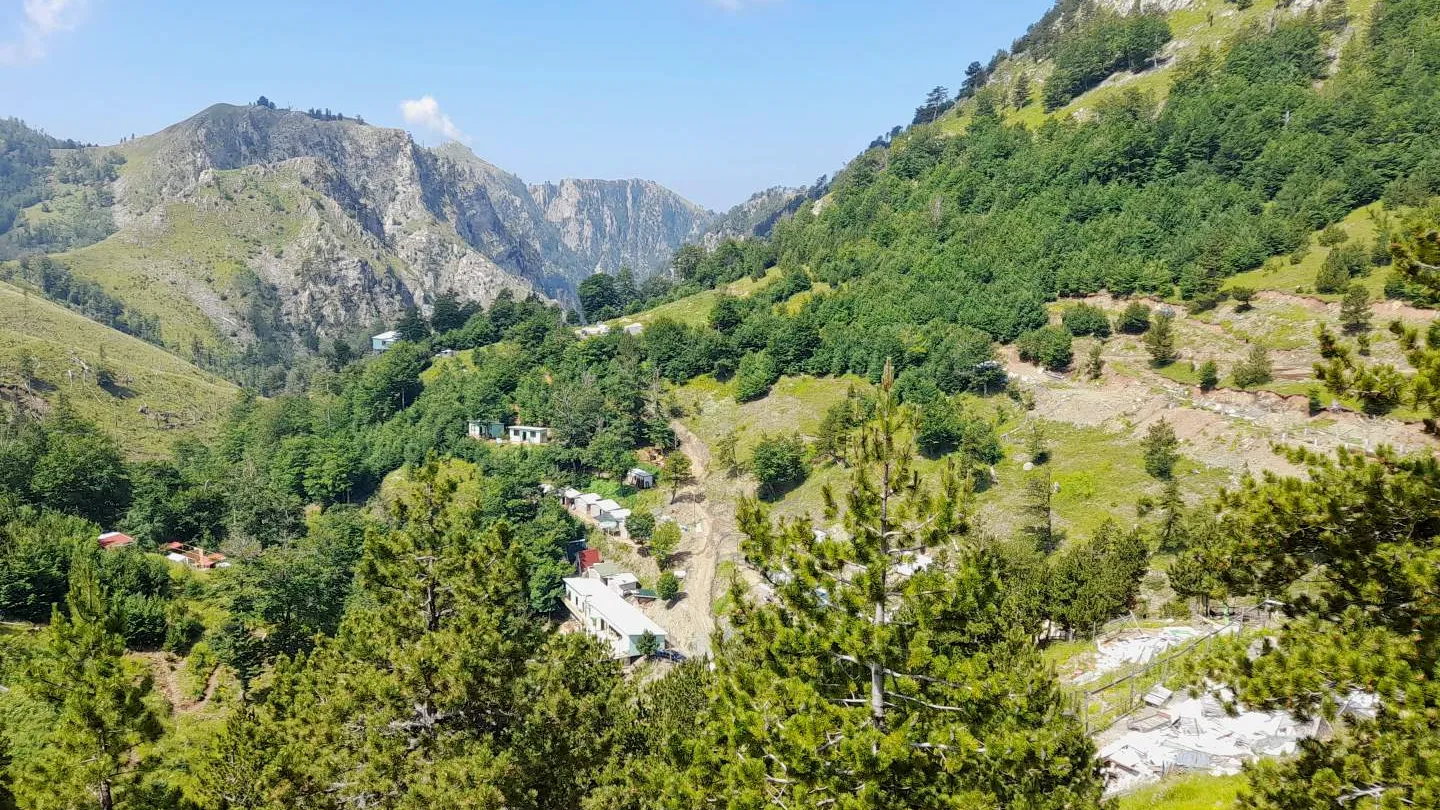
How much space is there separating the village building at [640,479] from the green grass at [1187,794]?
150ft

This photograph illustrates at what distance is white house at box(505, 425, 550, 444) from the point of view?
6719 centimetres

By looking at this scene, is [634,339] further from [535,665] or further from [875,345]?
[535,665]

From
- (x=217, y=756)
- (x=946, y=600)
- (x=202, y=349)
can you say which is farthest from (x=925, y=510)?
(x=202, y=349)

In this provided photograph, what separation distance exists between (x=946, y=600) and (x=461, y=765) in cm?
847

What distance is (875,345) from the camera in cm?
6225

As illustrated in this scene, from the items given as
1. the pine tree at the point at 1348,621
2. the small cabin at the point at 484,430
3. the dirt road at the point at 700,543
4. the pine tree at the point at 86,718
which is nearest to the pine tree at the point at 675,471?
the dirt road at the point at 700,543

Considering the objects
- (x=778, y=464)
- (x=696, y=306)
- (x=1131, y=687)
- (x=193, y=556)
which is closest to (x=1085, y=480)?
(x=778, y=464)

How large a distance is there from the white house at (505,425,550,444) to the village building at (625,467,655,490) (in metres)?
11.4

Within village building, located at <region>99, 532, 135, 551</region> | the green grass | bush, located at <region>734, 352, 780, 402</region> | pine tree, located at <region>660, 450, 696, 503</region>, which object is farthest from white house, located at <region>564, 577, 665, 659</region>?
village building, located at <region>99, 532, 135, 551</region>

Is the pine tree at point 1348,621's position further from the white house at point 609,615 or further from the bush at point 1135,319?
the bush at point 1135,319

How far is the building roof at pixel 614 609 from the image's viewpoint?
4184cm

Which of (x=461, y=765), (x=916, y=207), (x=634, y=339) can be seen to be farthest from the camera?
→ (x=916, y=207)

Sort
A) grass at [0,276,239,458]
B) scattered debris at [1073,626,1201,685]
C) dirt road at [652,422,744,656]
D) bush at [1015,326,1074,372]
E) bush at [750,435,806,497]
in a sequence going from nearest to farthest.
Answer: scattered debris at [1073,626,1201,685] < dirt road at [652,422,744,656] < bush at [750,435,806,497] < bush at [1015,326,1074,372] < grass at [0,276,239,458]

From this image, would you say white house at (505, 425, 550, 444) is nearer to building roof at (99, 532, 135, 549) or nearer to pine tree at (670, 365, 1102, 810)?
building roof at (99, 532, 135, 549)
